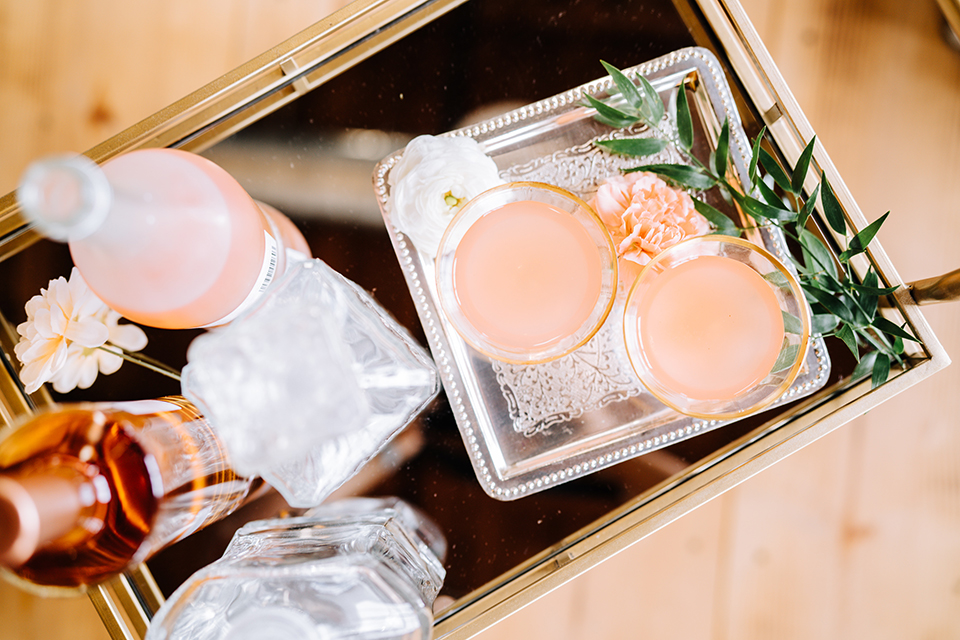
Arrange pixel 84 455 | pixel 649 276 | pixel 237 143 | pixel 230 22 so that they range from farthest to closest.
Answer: pixel 230 22, pixel 237 143, pixel 649 276, pixel 84 455

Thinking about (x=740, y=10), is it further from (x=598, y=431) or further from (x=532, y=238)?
(x=598, y=431)

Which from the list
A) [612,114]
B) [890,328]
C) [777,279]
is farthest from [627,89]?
[890,328]

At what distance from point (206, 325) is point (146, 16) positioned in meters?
0.60

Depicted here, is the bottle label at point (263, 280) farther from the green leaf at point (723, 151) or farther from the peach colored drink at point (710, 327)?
the green leaf at point (723, 151)

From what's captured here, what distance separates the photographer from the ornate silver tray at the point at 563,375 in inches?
26.0

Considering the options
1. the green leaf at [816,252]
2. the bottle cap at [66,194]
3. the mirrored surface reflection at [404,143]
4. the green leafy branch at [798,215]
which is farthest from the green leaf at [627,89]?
the bottle cap at [66,194]

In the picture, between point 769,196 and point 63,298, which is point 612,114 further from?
point 63,298

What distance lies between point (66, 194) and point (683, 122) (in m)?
0.56

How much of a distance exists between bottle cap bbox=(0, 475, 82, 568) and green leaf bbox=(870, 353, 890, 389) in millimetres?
734

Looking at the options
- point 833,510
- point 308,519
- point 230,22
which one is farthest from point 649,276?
point 230,22

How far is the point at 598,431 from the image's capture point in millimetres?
673

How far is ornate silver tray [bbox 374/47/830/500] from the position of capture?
0.66m

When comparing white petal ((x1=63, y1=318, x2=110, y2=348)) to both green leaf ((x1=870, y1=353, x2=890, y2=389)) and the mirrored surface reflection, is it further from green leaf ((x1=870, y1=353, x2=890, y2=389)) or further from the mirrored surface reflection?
green leaf ((x1=870, y1=353, x2=890, y2=389))

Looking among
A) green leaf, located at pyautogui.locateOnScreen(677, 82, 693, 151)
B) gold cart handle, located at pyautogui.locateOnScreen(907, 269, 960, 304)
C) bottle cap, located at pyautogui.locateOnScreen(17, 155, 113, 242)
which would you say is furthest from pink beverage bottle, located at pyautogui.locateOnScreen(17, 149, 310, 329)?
gold cart handle, located at pyautogui.locateOnScreen(907, 269, 960, 304)
